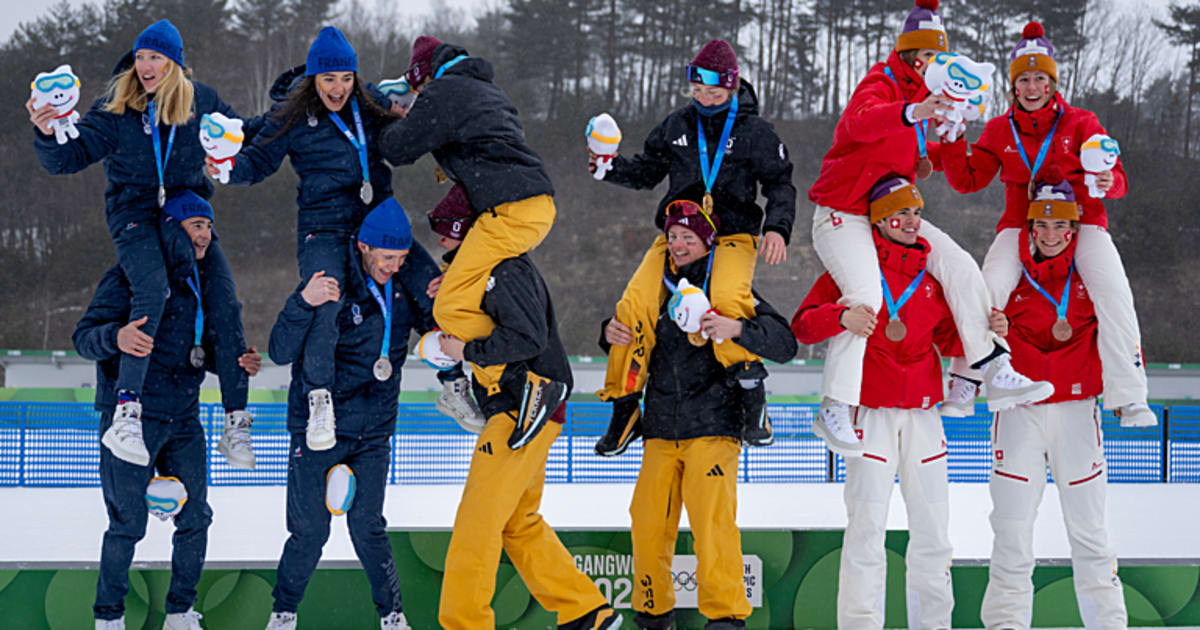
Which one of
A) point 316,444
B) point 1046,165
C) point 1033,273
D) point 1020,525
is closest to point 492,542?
point 316,444

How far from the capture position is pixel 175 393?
428 cm

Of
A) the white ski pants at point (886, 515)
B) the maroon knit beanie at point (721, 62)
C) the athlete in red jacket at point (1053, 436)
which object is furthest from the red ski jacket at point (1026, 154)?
the white ski pants at point (886, 515)

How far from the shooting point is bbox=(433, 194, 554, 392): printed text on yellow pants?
3.90 meters

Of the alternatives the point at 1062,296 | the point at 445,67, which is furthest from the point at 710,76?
the point at 1062,296

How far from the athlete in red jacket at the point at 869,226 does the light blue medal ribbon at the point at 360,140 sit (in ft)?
6.48

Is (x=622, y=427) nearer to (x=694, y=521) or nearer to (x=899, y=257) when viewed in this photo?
(x=694, y=521)

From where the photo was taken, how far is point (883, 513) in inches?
162

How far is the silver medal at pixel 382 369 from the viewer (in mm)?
4172

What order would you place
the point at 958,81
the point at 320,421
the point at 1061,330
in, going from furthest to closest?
the point at 1061,330 → the point at 320,421 → the point at 958,81

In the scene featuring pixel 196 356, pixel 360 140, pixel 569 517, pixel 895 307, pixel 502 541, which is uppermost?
pixel 360 140

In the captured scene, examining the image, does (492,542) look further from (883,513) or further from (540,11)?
(540,11)

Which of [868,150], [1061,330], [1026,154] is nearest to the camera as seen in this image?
[868,150]

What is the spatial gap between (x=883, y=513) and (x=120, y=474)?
3.29 metres

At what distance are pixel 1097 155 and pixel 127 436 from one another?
424cm
